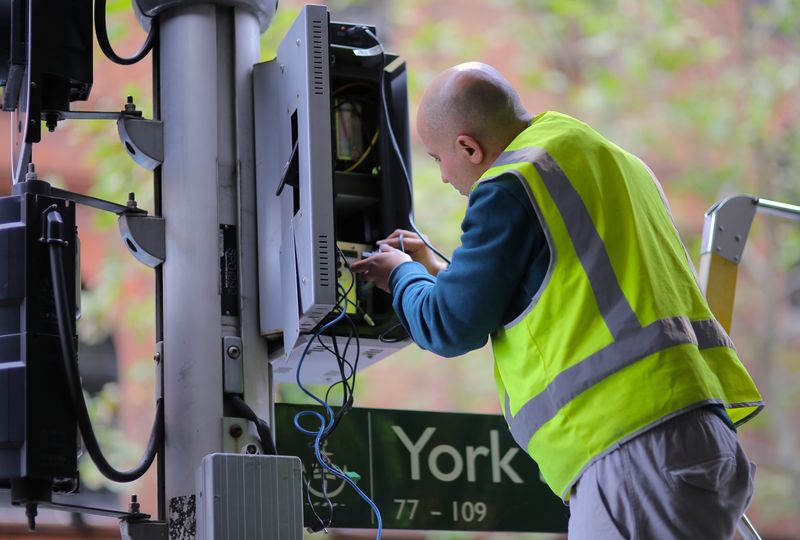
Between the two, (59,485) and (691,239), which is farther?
(691,239)

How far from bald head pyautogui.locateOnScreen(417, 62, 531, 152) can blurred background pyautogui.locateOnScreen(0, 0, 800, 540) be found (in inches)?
205

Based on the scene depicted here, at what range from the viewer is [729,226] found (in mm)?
4184

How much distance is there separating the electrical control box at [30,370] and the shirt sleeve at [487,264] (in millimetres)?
963

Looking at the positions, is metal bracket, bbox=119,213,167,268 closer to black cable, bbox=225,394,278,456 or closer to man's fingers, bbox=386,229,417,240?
black cable, bbox=225,394,278,456

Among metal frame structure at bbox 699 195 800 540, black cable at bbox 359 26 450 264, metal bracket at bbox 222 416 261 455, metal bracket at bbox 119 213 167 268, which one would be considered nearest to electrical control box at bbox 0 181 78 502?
metal bracket at bbox 119 213 167 268

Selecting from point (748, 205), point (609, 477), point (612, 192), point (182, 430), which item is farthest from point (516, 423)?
point (748, 205)

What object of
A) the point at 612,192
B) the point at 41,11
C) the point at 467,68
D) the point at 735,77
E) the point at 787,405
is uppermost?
the point at 735,77

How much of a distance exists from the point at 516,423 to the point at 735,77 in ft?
25.2

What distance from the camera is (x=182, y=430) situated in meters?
3.39

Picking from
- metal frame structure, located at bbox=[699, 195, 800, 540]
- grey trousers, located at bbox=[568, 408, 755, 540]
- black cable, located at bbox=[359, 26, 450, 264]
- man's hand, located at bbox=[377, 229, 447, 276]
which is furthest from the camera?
metal frame structure, located at bbox=[699, 195, 800, 540]

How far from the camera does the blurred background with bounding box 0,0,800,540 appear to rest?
8.94 metres

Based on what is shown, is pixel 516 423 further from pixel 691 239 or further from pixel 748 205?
pixel 691 239

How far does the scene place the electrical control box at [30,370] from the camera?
119 inches

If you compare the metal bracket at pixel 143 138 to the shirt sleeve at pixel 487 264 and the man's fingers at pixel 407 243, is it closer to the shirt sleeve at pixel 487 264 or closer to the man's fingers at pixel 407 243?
the man's fingers at pixel 407 243
